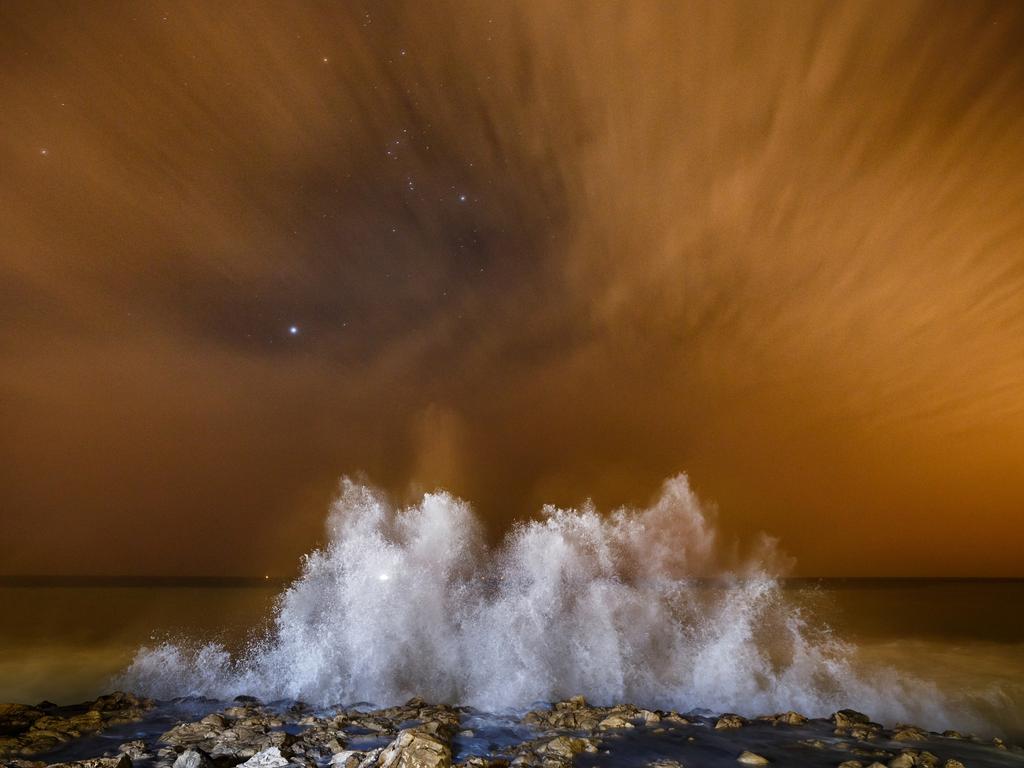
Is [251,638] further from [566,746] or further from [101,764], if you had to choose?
[566,746]

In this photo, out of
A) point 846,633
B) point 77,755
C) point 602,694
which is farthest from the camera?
point 846,633

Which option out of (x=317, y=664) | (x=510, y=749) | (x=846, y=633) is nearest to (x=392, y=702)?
(x=317, y=664)

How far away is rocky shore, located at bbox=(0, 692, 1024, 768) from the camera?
991cm

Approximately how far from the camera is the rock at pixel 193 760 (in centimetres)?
914

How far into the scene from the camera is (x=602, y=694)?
53.9ft

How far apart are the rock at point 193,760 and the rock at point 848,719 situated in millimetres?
13476

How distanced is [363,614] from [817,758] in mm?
13915

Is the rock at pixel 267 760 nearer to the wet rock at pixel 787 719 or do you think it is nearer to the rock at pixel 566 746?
the rock at pixel 566 746

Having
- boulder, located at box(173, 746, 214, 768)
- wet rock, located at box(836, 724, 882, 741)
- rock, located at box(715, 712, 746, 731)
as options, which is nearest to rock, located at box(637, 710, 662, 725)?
rock, located at box(715, 712, 746, 731)

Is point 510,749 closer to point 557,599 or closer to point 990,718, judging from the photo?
point 557,599

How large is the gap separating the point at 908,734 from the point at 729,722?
147 inches

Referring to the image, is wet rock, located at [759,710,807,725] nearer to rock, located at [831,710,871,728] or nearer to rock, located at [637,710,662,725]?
rock, located at [831,710,871,728]

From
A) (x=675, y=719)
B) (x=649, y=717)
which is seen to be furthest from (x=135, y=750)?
(x=675, y=719)

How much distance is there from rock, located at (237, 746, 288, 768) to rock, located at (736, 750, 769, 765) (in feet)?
28.2
